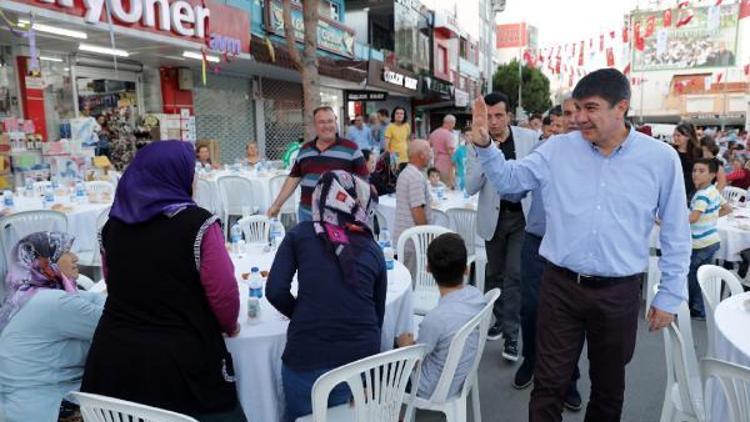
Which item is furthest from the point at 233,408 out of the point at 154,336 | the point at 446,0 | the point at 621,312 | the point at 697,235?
the point at 446,0

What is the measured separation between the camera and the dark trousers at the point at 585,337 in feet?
7.45

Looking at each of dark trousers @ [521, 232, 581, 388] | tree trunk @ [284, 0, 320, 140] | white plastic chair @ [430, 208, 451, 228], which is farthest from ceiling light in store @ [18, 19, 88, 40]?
dark trousers @ [521, 232, 581, 388]

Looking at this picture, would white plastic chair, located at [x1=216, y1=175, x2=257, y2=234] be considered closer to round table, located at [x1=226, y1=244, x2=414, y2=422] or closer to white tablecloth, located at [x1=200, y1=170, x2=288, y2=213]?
white tablecloth, located at [x1=200, y1=170, x2=288, y2=213]

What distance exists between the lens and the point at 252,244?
399cm

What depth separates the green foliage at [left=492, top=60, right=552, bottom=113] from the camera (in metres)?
39.7

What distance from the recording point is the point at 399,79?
18344 mm

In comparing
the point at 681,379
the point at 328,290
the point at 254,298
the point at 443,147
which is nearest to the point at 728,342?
the point at 681,379

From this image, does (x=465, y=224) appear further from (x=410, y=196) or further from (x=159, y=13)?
(x=159, y=13)

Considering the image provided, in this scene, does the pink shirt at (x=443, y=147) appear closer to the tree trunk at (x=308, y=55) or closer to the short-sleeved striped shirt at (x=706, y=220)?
the tree trunk at (x=308, y=55)

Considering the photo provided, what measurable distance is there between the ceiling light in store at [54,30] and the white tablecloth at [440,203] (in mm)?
5286

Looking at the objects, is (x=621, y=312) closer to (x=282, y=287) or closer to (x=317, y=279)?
(x=317, y=279)

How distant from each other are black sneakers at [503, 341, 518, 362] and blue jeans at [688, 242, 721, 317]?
1.99 meters

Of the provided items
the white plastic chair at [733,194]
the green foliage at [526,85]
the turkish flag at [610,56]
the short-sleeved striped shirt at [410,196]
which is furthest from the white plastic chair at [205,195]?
the green foliage at [526,85]

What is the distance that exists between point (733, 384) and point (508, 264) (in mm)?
2051
